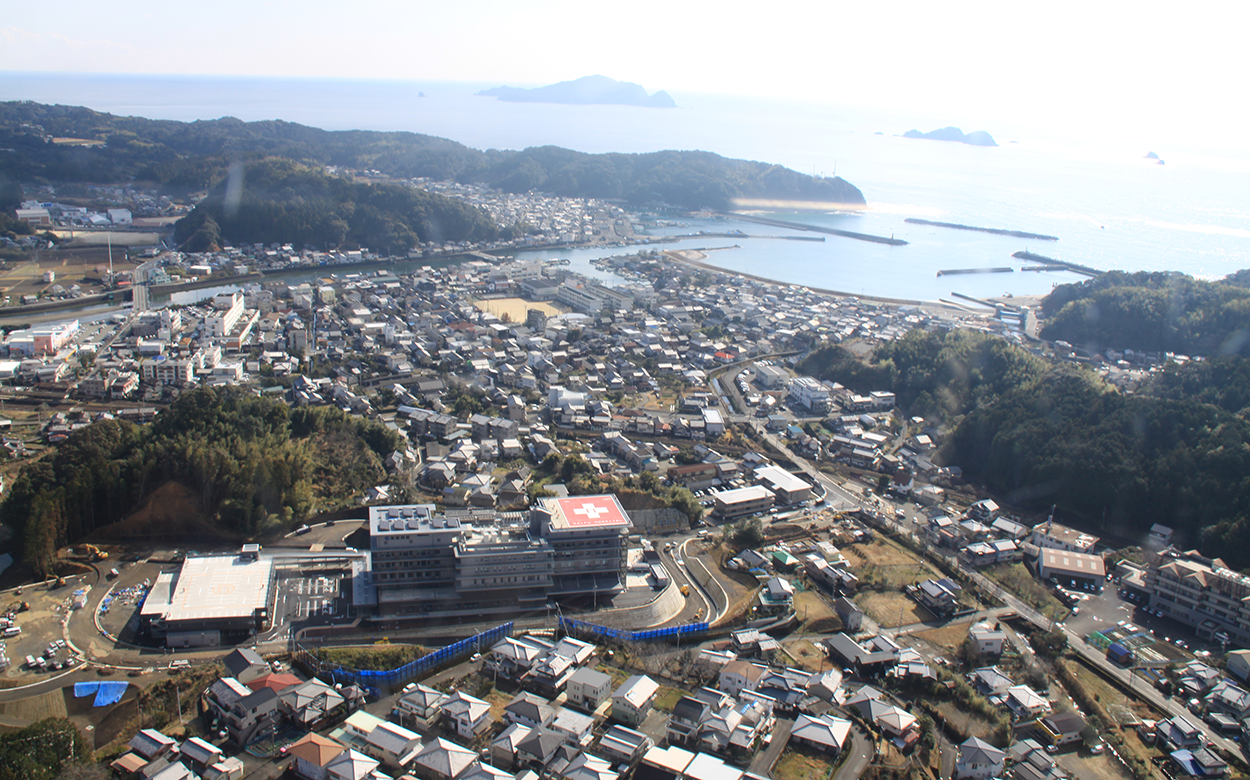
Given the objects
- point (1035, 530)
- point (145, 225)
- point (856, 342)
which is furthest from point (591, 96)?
point (1035, 530)

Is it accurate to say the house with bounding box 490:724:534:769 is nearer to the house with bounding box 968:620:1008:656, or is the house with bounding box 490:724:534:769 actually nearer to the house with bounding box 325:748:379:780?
the house with bounding box 325:748:379:780

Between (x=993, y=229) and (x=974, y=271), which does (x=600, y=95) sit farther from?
(x=974, y=271)

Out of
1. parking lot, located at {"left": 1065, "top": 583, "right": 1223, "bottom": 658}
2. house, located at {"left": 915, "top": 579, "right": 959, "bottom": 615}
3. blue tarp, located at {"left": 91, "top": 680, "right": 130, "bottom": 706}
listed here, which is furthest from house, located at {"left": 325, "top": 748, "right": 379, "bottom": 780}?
parking lot, located at {"left": 1065, "top": 583, "right": 1223, "bottom": 658}

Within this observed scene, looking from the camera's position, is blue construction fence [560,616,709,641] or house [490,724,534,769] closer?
house [490,724,534,769]

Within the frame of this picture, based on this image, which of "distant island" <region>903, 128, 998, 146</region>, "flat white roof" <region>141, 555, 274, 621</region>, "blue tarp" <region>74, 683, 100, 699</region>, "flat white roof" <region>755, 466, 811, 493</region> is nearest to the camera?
"blue tarp" <region>74, 683, 100, 699</region>

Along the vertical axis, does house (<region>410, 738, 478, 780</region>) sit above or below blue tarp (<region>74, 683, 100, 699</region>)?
above

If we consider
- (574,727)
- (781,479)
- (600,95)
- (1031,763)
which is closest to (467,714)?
(574,727)

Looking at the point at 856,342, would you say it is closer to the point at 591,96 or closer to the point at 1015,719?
the point at 1015,719
